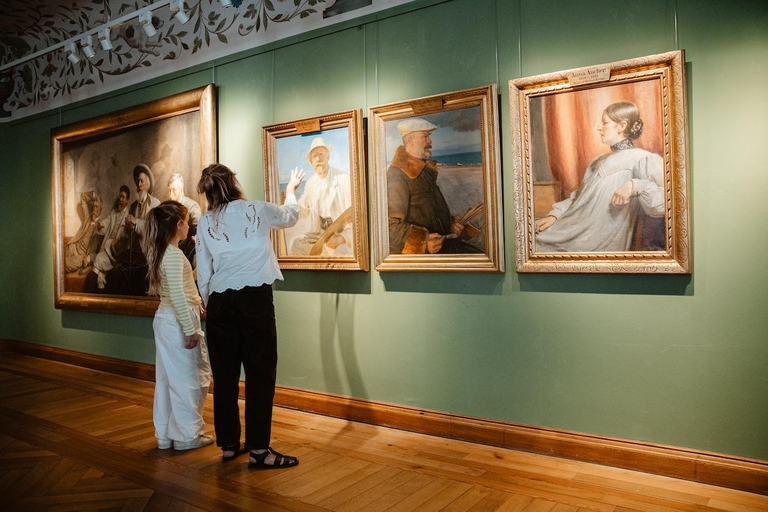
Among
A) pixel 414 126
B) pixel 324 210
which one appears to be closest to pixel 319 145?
pixel 324 210

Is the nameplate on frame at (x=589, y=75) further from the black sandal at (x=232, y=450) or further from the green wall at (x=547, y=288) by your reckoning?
the black sandal at (x=232, y=450)

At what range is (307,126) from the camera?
4.87 m

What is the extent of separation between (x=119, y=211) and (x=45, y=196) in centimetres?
167

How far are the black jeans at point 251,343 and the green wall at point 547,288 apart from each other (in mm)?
1144

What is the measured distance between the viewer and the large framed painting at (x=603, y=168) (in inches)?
133

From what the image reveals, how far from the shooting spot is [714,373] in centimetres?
333

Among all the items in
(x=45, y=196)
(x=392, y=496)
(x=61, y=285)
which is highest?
(x=45, y=196)

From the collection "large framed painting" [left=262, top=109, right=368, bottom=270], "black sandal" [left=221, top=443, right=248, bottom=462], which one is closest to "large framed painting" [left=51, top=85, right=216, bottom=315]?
"large framed painting" [left=262, top=109, right=368, bottom=270]

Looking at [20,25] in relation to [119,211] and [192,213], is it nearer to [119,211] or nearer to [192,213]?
[119,211]

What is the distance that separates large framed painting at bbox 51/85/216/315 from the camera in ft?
19.2

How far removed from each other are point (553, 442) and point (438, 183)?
73.1 inches

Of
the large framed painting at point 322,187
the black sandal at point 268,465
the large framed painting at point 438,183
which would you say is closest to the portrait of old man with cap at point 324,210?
the large framed painting at point 322,187

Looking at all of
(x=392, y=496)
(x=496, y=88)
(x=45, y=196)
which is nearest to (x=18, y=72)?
(x=45, y=196)

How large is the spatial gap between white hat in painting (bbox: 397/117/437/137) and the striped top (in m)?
1.75
